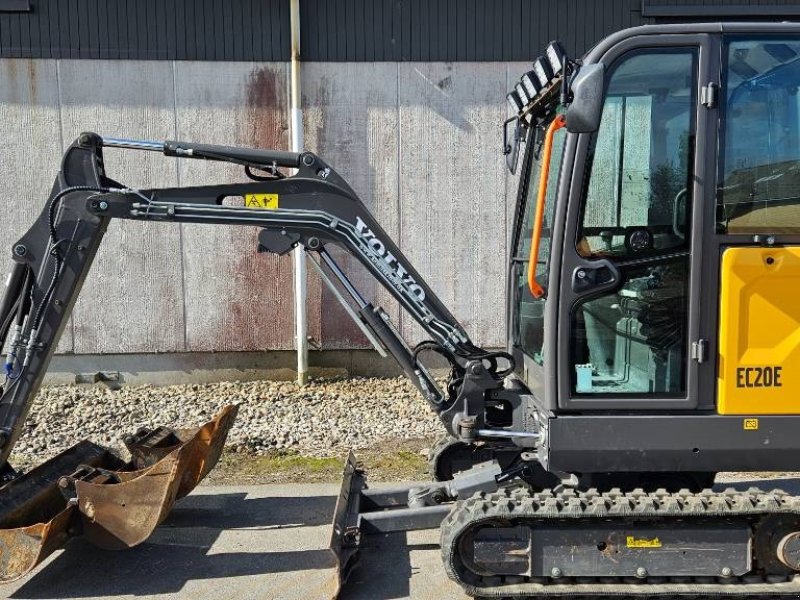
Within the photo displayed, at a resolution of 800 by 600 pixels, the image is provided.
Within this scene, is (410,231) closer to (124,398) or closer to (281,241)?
(124,398)

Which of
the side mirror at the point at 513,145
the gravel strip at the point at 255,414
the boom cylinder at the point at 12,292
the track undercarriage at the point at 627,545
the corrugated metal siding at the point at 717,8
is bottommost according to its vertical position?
the gravel strip at the point at 255,414

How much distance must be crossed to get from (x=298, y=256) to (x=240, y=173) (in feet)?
3.65

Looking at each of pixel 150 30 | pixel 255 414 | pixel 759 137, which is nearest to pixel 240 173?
pixel 150 30

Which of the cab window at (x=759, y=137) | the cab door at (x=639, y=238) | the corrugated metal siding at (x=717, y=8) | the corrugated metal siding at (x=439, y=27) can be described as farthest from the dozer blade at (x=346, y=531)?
the corrugated metal siding at (x=717, y=8)

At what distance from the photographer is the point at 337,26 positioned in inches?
306

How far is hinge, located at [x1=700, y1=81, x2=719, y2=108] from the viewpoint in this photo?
3330 millimetres

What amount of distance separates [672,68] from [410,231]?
15.6 ft

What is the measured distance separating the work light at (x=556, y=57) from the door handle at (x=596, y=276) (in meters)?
0.96

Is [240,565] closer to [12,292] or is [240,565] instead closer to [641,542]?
[12,292]

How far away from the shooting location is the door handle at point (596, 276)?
135 inches

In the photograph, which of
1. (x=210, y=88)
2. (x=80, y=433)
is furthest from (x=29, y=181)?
(x=80, y=433)

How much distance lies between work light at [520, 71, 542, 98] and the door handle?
1152mm

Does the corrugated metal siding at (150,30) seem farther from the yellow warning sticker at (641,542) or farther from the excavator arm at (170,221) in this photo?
the yellow warning sticker at (641,542)

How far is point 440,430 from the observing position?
698cm
